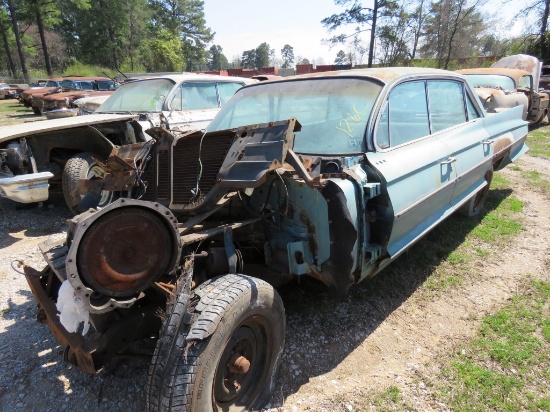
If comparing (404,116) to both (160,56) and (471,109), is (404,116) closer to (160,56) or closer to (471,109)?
(471,109)

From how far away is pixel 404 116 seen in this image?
127 inches

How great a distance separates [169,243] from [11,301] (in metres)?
2.37

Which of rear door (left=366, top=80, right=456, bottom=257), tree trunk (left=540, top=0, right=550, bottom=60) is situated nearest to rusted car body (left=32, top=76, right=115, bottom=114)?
rear door (left=366, top=80, right=456, bottom=257)

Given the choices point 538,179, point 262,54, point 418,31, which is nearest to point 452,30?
point 418,31

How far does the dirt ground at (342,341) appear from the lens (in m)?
2.40

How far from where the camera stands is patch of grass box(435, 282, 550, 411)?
2.32 metres

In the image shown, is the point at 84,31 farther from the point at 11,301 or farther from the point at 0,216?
the point at 11,301

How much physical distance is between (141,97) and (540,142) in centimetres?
1010

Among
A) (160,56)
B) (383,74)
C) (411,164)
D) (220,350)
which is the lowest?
(220,350)

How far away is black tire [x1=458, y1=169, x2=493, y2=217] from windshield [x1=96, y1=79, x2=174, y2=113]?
4.75m

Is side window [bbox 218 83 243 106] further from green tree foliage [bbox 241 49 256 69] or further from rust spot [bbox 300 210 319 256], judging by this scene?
green tree foliage [bbox 241 49 256 69]

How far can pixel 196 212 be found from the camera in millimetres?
2561

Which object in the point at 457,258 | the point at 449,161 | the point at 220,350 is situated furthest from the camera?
the point at 457,258

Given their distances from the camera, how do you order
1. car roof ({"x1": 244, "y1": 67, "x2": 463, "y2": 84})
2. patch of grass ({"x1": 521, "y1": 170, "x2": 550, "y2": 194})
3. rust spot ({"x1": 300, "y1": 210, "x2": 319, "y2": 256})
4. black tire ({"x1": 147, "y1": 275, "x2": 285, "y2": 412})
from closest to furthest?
black tire ({"x1": 147, "y1": 275, "x2": 285, "y2": 412}) < rust spot ({"x1": 300, "y1": 210, "x2": 319, "y2": 256}) < car roof ({"x1": 244, "y1": 67, "x2": 463, "y2": 84}) < patch of grass ({"x1": 521, "y1": 170, "x2": 550, "y2": 194})
